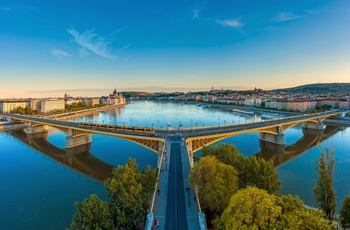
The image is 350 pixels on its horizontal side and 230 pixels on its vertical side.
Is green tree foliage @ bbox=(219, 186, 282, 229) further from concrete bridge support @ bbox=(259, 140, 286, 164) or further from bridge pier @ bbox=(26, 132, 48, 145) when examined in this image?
bridge pier @ bbox=(26, 132, 48, 145)

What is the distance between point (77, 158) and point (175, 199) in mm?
32245

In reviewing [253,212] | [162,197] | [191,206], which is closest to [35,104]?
[162,197]

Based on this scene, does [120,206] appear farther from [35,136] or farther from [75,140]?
[35,136]

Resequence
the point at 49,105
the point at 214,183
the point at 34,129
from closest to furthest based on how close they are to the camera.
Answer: the point at 214,183 → the point at 34,129 → the point at 49,105

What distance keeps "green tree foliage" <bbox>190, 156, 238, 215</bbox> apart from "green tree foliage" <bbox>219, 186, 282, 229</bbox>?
14.4ft

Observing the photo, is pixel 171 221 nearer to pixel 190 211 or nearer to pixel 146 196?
pixel 190 211

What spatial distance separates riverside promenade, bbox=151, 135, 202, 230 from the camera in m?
16.2

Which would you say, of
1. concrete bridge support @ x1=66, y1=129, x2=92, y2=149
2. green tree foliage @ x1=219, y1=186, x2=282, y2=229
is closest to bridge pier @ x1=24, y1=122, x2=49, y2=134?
concrete bridge support @ x1=66, y1=129, x2=92, y2=149

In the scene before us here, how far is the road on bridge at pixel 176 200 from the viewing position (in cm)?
1606

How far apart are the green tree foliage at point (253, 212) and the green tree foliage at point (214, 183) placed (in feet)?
14.4

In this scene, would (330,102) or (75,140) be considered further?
(330,102)

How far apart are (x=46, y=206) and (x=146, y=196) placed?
13777 millimetres

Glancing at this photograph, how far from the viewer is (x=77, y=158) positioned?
4566 centimetres

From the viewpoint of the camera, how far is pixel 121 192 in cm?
1853
